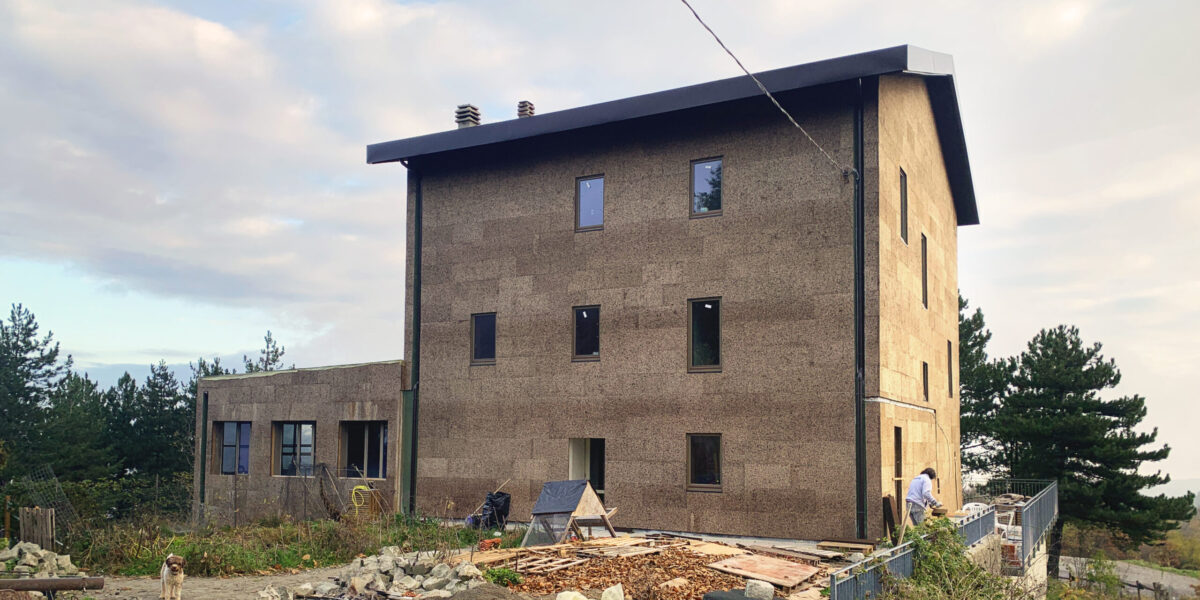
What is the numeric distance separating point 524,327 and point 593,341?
74.1 inches

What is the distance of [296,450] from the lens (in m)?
27.5

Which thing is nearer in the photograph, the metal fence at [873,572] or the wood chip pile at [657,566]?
the metal fence at [873,572]

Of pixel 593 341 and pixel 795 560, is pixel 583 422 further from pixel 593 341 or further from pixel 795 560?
pixel 795 560

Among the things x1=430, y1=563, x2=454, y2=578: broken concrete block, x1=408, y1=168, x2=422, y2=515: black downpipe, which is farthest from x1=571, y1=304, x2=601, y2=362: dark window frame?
x1=430, y1=563, x2=454, y2=578: broken concrete block

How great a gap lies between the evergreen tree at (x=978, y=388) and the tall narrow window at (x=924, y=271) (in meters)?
18.7

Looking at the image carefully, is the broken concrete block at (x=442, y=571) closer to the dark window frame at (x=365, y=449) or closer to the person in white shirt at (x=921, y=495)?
the person in white shirt at (x=921, y=495)

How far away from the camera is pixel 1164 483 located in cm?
3612

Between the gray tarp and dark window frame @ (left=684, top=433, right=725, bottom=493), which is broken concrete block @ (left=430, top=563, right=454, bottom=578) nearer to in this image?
the gray tarp

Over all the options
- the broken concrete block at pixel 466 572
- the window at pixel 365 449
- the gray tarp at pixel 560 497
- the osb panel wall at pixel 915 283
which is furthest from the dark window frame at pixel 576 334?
the broken concrete block at pixel 466 572

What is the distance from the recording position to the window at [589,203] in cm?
2323

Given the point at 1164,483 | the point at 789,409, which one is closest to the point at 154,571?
the point at 789,409

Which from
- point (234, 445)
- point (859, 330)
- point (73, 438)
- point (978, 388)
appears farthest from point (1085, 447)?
point (73, 438)

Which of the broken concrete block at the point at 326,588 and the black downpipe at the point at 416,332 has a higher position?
the black downpipe at the point at 416,332

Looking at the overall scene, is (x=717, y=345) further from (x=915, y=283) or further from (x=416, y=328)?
(x=416, y=328)
